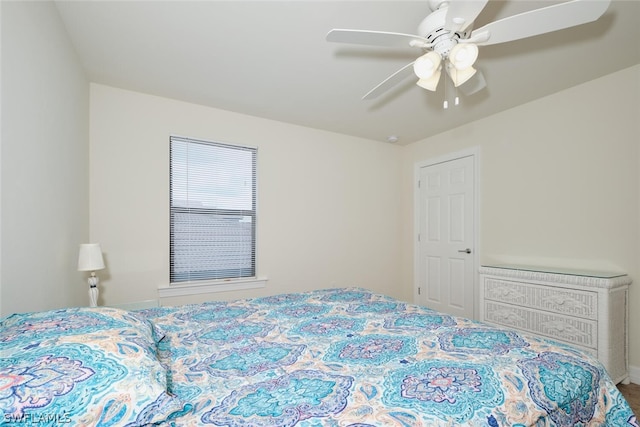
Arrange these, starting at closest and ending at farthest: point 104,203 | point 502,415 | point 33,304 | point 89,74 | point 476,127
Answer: point 502,415
point 33,304
point 89,74
point 104,203
point 476,127

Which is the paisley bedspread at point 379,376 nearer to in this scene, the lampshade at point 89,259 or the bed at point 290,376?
the bed at point 290,376

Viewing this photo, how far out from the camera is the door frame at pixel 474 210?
11.4ft

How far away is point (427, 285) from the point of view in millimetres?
4102

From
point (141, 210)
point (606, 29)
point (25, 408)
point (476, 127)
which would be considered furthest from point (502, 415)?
point (476, 127)

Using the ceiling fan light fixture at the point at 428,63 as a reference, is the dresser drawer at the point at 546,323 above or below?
below

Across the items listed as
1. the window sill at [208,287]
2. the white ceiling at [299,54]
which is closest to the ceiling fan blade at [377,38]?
the white ceiling at [299,54]

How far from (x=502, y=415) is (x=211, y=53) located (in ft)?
8.42

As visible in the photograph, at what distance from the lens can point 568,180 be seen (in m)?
2.76

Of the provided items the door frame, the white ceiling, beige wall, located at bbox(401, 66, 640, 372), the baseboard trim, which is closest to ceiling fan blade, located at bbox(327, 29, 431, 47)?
the white ceiling

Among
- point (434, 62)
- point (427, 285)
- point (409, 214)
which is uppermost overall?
point (434, 62)

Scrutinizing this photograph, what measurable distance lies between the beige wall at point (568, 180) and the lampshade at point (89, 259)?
363 centimetres

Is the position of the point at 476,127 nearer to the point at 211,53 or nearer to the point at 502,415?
the point at 211,53

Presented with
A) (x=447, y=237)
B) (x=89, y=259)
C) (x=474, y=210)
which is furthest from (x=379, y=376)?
(x=447, y=237)

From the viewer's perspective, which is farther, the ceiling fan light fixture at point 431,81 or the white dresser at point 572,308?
the white dresser at point 572,308
